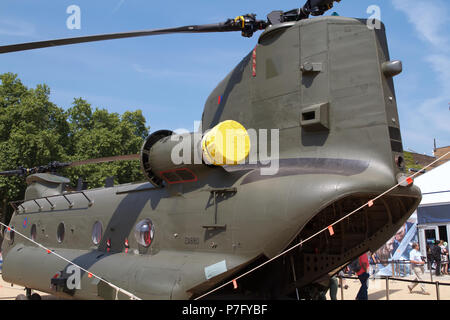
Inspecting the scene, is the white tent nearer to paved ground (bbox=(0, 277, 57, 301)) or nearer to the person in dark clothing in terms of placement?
the person in dark clothing

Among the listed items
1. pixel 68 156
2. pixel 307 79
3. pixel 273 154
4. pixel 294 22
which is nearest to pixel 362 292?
pixel 273 154

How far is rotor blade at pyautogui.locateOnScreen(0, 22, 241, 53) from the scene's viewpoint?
22.0 feet

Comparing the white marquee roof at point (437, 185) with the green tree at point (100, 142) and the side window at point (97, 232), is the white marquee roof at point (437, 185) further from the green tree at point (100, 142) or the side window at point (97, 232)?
the green tree at point (100, 142)

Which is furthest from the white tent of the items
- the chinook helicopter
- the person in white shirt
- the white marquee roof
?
the chinook helicopter

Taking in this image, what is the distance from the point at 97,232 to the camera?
32.1 feet

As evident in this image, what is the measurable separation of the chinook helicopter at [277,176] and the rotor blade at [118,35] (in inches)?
0.8

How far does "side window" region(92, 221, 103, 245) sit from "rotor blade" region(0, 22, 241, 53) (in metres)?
4.50

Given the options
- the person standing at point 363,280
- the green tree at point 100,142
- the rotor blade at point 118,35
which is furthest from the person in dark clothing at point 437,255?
the green tree at point 100,142

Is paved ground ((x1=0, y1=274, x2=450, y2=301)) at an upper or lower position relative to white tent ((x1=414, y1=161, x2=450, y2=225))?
lower

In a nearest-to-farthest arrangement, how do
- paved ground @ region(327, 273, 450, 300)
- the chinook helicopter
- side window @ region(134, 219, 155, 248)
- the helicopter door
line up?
the chinook helicopter, the helicopter door, side window @ region(134, 219, 155, 248), paved ground @ region(327, 273, 450, 300)

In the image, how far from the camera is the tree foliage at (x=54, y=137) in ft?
91.3

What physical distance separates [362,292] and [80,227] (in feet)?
23.5

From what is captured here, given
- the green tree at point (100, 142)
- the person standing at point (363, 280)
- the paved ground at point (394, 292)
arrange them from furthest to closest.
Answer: the green tree at point (100, 142) < the paved ground at point (394, 292) < the person standing at point (363, 280)
